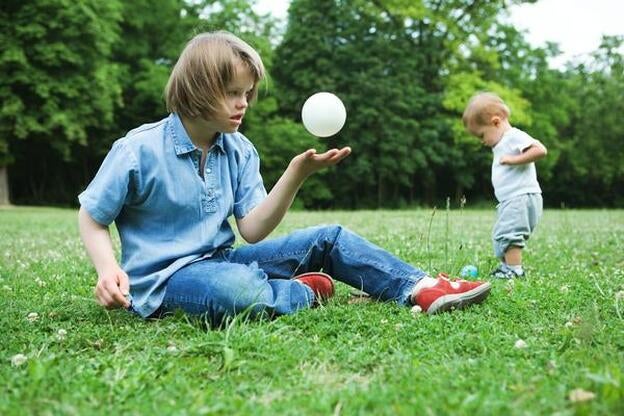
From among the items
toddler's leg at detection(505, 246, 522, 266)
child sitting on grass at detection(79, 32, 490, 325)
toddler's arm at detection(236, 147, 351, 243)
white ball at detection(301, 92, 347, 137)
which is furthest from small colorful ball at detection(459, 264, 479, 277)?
toddler's arm at detection(236, 147, 351, 243)

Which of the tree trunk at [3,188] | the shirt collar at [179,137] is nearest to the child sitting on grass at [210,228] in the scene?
the shirt collar at [179,137]

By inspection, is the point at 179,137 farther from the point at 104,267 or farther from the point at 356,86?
the point at 356,86

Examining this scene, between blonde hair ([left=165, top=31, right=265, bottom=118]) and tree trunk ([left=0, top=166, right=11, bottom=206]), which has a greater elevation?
blonde hair ([left=165, top=31, right=265, bottom=118])

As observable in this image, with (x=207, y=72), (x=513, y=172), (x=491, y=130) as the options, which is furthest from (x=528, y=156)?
(x=207, y=72)

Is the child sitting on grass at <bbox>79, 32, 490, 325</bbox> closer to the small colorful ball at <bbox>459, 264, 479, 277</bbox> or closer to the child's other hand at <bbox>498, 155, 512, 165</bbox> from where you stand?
the small colorful ball at <bbox>459, 264, 479, 277</bbox>

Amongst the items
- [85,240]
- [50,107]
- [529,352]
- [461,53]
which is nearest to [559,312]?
[529,352]

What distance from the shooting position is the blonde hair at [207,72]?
11.1 ft

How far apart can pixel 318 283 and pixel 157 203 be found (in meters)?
1.08

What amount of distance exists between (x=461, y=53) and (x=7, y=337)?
112 ft

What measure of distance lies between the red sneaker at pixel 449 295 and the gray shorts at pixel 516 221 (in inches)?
70.9

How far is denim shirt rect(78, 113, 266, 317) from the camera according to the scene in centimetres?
336

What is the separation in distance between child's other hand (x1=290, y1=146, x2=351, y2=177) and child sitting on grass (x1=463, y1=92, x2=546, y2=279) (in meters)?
2.38

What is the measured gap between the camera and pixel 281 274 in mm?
3883

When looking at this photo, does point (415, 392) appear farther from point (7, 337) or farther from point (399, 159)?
point (399, 159)
